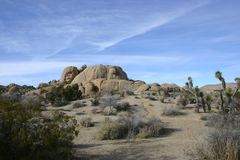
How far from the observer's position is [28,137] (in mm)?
12258

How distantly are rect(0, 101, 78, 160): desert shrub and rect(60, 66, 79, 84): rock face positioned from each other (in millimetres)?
51437

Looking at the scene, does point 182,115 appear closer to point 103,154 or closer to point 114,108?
point 114,108

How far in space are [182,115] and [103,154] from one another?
56.0ft

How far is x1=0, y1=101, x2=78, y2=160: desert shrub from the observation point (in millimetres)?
12037

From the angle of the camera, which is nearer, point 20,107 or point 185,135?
point 20,107

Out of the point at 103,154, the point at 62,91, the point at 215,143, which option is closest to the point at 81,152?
the point at 103,154

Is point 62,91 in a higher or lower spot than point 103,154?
higher

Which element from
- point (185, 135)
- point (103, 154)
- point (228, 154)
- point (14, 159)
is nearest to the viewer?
point (228, 154)

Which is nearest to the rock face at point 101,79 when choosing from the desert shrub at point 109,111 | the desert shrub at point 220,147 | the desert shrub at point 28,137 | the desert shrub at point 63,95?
the desert shrub at point 63,95

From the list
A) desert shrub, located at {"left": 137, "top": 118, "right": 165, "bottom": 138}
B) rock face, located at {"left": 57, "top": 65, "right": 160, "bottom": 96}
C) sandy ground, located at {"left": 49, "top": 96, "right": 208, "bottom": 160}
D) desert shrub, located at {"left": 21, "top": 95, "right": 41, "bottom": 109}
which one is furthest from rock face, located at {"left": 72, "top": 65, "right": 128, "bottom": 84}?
desert shrub, located at {"left": 137, "top": 118, "right": 165, "bottom": 138}

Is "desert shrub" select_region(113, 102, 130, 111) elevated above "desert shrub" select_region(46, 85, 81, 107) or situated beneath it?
situated beneath

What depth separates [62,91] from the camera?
4291cm

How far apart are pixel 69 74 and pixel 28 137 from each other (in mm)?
53264

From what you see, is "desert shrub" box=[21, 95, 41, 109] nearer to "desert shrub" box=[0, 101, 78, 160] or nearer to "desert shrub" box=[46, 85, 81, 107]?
"desert shrub" box=[0, 101, 78, 160]
